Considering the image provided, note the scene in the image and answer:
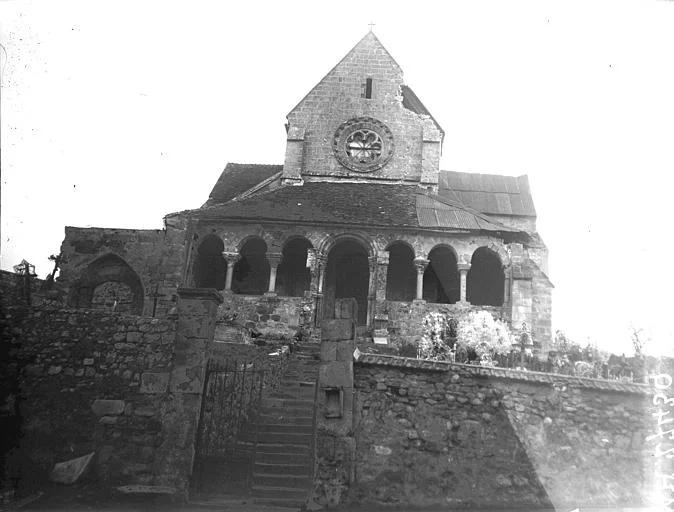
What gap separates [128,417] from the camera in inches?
389

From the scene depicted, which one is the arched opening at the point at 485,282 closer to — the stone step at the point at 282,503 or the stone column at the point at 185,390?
the stone column at the point at 185,390

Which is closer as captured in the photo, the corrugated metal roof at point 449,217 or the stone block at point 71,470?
the stone block at point 71,470

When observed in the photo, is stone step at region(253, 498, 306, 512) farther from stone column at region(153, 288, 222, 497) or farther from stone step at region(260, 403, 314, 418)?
stone step at region(260, 403, 314, 418)

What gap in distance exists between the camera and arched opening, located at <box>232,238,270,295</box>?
24.4m

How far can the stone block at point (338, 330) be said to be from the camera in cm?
984

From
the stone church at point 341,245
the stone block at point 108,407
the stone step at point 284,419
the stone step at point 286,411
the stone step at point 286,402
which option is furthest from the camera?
the stone church at point 341,245

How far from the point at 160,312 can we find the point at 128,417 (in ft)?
37.8

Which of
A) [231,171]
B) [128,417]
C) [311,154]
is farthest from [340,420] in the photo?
[231,171]

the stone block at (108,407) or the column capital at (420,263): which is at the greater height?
the column capital at (420,263)

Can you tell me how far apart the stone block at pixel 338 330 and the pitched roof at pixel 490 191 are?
69.1 ft

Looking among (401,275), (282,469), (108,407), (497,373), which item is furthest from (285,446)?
(401,275)

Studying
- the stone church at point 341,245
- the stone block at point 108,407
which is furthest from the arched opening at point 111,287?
the stone block at point 108,407

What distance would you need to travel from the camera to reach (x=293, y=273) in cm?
2473

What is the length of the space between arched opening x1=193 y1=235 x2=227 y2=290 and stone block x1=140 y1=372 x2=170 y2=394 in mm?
13151
